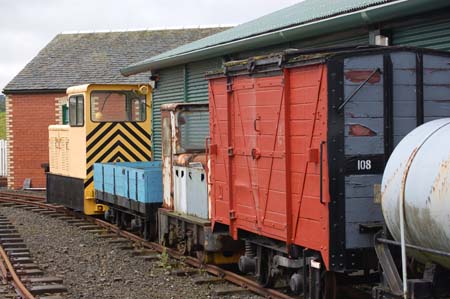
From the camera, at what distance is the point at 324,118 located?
7547 mm

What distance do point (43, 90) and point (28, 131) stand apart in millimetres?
1536

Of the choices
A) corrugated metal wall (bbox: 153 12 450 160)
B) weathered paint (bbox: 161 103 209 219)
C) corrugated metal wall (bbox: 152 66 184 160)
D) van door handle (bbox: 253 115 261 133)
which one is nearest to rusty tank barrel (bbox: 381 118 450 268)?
van door handle (bbox: 253 115 261 133)

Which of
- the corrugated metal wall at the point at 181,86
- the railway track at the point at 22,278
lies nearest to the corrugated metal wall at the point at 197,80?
the corrugated metal wall at the point at 181,86

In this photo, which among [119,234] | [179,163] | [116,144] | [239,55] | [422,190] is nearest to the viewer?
[422,190]

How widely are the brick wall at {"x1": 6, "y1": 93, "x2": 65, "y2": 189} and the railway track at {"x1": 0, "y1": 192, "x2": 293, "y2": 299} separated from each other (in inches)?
185

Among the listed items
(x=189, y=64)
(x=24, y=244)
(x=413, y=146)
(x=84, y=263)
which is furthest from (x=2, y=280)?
(x=189, y=64)

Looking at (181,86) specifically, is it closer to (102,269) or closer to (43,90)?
(102,269)

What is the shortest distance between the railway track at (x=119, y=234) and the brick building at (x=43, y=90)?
16.0 feet

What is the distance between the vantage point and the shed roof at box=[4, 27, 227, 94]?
29.8 m

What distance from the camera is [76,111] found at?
17.7 meters

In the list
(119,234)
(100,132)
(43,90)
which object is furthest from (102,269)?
(43,90)

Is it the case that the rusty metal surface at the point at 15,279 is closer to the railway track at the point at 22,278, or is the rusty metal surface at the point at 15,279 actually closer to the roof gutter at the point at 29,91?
the railway track at the point at 22,278

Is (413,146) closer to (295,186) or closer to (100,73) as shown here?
(295,186)

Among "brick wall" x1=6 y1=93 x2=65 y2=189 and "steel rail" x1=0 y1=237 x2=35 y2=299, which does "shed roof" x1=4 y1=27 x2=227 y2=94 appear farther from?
"steel rail" x1=0 y1=237 x2=35 y2=299
